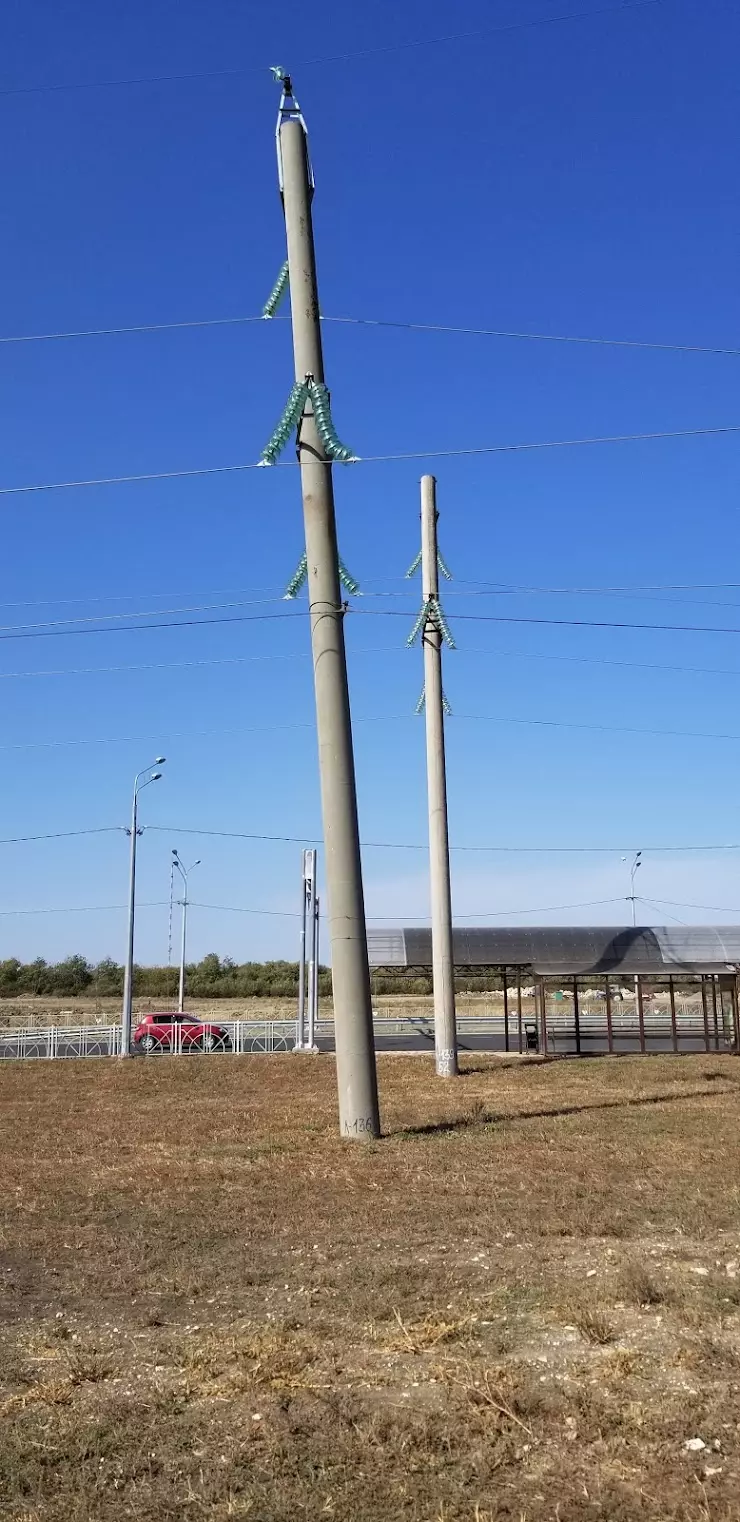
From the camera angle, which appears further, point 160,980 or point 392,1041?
point 160,980

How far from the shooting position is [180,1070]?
28.0m

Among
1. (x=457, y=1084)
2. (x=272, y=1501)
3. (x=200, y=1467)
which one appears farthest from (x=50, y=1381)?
(x=457, y=1084)

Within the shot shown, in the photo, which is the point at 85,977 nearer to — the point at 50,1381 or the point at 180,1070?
the point at 180,1070

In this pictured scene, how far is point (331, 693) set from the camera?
1362cm

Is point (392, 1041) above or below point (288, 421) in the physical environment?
below

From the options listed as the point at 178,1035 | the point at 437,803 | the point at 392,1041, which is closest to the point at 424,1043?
the point at 392,1041

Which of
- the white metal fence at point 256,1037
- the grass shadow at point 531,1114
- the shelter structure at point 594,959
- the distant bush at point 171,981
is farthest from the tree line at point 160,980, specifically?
the grass shadow at point 531,1114

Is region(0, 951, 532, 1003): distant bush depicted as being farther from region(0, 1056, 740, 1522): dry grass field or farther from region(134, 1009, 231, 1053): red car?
region(0, 1056, 740, 1522): dry grass field

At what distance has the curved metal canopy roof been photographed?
31.5 metres

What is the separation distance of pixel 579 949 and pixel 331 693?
22.7 meters

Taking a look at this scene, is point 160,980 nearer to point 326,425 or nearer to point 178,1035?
point 178,1035

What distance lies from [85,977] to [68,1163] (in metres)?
99.1

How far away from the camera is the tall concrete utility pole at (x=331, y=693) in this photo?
13.0 metres

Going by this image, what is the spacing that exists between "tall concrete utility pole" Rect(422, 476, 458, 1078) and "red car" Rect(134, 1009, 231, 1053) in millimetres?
17182
